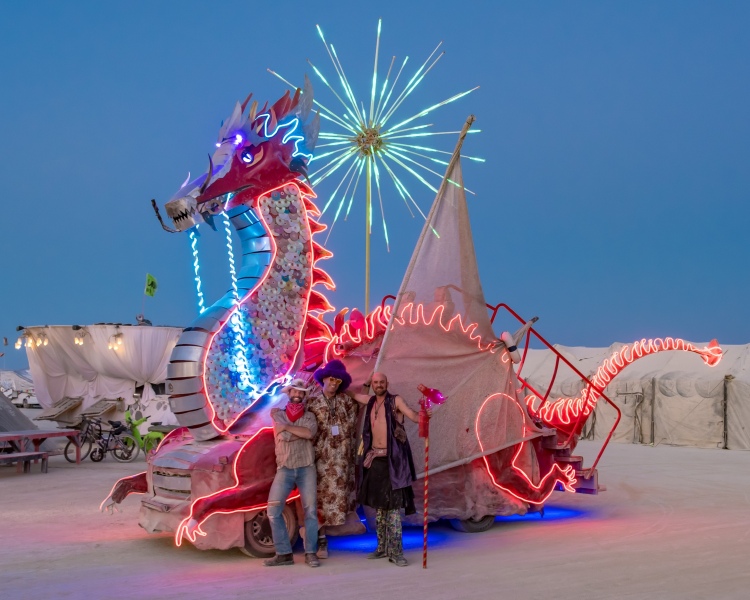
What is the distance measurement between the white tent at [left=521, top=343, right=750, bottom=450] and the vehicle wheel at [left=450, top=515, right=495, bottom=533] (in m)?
15.3

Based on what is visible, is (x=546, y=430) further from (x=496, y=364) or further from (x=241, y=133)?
(x=241, y=133)

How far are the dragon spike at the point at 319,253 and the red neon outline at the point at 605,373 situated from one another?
10.4ft

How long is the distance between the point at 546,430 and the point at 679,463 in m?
9.64

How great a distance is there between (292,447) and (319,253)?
231 centimetres

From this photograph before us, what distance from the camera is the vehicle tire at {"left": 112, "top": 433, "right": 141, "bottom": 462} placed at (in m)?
17.1

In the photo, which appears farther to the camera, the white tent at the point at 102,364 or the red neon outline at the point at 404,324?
the white tent at the point at 102,364

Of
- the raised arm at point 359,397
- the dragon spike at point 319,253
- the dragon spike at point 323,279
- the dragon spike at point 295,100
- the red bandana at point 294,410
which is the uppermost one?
the dragon spike at point 295,100

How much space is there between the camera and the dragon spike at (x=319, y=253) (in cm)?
812

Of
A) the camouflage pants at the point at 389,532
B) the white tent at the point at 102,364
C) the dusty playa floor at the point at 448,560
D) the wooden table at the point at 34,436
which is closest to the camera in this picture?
the dusty playa floor at the point at 448,560

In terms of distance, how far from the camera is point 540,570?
634 centimetres

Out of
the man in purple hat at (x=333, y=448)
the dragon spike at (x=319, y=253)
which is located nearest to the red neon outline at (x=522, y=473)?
the man in purple hat at (x=333, y=448)

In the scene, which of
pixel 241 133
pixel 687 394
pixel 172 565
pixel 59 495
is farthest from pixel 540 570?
pixel 687 394

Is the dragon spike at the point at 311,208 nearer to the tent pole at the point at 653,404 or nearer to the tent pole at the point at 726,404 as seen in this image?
the tent pole at the point at 726,404

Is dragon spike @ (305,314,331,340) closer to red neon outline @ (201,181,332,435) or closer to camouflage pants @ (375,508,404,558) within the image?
red neon outline @ (201,181,332,435)
